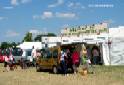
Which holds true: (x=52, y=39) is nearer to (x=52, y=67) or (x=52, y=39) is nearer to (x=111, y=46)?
(x=111, y=46)

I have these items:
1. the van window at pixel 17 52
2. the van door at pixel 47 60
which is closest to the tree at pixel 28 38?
the van window at pixel 17 52

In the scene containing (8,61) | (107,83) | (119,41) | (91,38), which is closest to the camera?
(107,83)

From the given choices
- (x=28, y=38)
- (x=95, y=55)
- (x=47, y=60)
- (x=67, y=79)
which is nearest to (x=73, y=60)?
(x=47, y=60)

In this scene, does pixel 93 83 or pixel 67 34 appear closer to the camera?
pixel 93 83

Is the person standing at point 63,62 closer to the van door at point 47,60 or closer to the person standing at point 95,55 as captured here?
the van door at point 47,60

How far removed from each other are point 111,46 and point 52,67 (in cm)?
1020

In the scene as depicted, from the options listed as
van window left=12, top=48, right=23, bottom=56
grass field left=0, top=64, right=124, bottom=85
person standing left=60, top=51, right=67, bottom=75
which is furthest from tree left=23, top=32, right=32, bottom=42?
grass field left=0, top=64, right=124, bottom=85

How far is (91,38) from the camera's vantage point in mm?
39594

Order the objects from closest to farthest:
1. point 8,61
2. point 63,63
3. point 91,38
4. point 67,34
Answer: point 63,63 → point 8,61 → point 91,38 → point 67,34

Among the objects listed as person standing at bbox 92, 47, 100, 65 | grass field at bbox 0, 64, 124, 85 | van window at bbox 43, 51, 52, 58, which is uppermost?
van window at bbox 43, 51, 52, 58

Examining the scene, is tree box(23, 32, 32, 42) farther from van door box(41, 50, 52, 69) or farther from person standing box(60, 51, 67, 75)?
person standing box(60, 51, 67, 75)

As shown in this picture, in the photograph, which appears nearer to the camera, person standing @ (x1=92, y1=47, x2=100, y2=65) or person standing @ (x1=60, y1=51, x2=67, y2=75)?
person standing @ (x1=60, y1=51, x2=67, y2=75)

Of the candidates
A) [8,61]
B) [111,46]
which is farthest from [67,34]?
[8,61]

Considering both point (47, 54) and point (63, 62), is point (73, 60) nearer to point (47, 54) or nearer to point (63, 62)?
point (63, 62)
